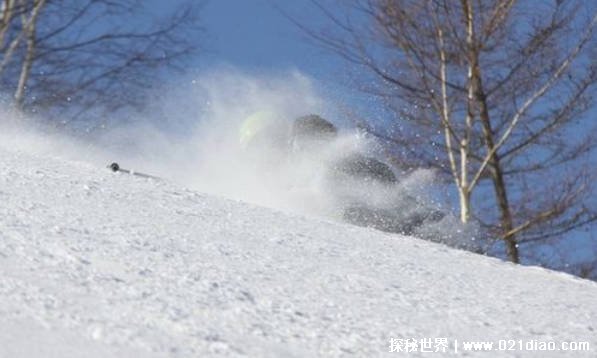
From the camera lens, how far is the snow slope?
2064 millimetres

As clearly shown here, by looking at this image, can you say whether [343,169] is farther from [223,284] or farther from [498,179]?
[223,284]

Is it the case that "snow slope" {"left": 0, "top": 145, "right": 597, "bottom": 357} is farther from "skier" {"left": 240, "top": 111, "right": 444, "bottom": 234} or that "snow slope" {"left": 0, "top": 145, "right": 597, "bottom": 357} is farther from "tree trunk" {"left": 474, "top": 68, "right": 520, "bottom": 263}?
"tree trunk" {"left": 474, "top": 68, "right": 520, "bottom": 263}

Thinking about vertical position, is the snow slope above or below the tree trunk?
below

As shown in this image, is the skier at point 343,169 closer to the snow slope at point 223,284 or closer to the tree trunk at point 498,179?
the tree trunk at point 498,179

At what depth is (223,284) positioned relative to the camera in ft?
8.81

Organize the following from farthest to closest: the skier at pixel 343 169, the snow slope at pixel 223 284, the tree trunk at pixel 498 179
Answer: the tree trunk at pixel 498 179
the skier at pixel 343 169
the snow slope at pixel 223 284

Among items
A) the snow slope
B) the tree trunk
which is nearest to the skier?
the tree trunk

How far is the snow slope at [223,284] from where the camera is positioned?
206 cm

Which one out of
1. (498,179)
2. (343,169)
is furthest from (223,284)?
(498,179)

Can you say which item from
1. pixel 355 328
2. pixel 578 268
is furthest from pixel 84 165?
pixel 578 268

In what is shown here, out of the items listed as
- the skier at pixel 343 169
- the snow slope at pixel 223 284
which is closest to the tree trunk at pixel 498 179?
the skier at pixel 343 169

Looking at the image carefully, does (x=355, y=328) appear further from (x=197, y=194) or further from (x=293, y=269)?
(x=197, y=194)

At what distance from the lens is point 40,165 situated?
4871 millimetres

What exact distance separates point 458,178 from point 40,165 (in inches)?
154
